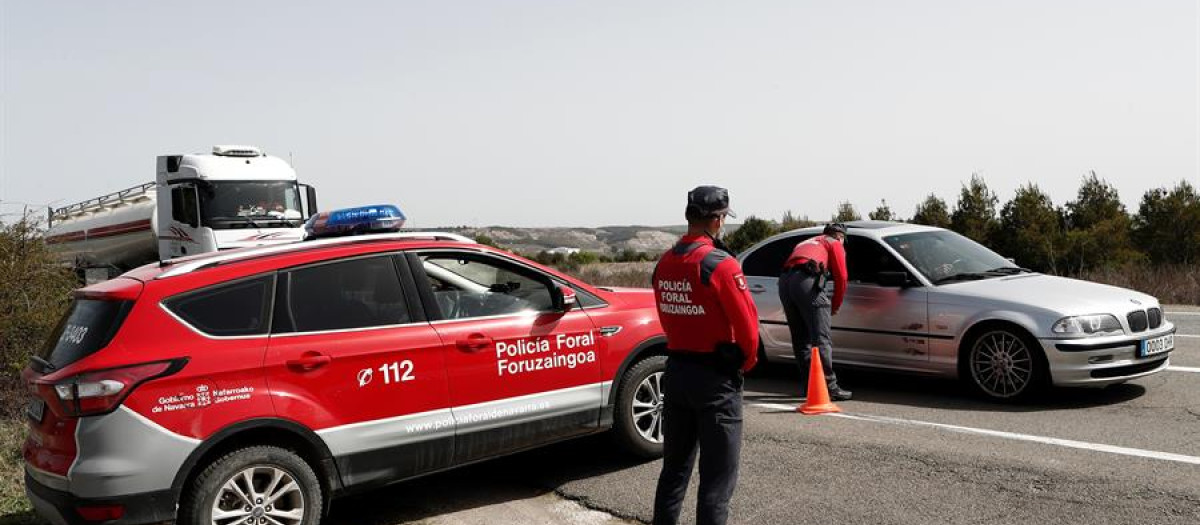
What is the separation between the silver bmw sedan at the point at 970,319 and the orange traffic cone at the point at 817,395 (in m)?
0.98

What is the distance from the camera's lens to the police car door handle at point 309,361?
4989 millimetres

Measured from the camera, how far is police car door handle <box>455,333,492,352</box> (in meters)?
5.58

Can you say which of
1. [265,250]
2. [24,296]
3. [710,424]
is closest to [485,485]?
[265,250]

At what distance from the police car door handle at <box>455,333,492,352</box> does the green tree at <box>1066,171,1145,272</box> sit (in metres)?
44.5

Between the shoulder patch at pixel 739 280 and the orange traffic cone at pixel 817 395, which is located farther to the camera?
the orange traffic cone at pixel 817 395

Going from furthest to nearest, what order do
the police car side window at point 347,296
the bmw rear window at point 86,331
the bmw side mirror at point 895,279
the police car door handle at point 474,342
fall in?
the bmw side mirror at point 895,279 < the police car door handle at point 474,342 < the police car side window at point 347,296 < the bmw rear window at point 86,331

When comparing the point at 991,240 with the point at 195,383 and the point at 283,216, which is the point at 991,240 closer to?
the point at 283,216

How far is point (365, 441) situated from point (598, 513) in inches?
56.2

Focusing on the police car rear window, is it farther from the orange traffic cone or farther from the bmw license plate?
the bmw license plate

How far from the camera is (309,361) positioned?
16.5 ft

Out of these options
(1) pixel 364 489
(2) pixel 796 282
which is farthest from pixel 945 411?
(1) pixel 364 489

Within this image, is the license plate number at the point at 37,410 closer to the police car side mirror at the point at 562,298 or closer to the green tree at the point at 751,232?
the police car side mirror at the point at 562,298

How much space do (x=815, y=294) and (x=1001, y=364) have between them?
1595 millimetres

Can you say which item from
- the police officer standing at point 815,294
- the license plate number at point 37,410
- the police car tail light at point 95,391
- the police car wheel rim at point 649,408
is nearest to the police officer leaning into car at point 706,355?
the police car wheel rim at point 649,408
